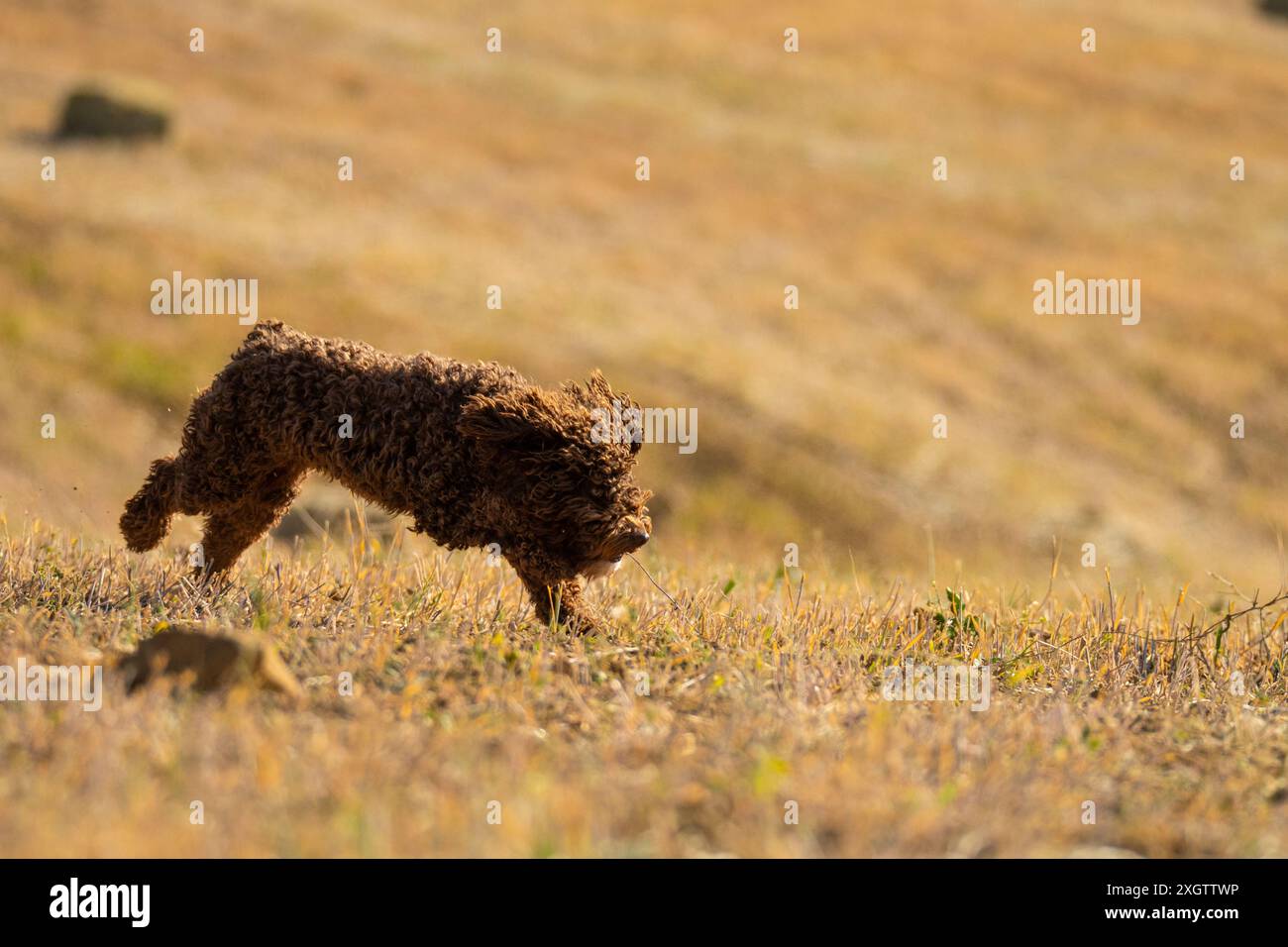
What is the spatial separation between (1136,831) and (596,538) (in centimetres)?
236

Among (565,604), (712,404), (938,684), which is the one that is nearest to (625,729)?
(565,604)

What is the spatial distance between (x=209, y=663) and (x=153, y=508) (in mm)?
1869

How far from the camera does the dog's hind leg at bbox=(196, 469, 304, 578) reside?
20.4ft

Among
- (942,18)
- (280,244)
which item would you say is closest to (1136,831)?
(280,244)

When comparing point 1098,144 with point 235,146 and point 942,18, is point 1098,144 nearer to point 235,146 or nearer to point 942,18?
point 942,18

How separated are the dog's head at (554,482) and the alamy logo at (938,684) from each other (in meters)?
1.24

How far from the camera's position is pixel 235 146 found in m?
32.4

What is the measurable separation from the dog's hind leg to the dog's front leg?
52.6 inches

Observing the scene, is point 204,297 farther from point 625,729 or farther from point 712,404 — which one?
point 625,729

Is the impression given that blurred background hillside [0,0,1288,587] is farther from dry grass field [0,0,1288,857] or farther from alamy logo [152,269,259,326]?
alamy logo [152,269,259,326]

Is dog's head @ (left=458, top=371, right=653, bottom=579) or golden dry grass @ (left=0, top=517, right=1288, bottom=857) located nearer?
golden dry grass @ (left=0, top=517, right=1288, bottom=857)

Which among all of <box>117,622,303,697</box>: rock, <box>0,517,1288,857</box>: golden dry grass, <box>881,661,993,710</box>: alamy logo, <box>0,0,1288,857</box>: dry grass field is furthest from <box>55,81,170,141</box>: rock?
<box>881,661,993,710</box>: alamy logo

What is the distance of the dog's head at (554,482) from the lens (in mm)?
5531
